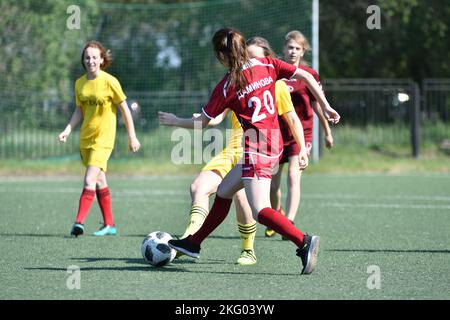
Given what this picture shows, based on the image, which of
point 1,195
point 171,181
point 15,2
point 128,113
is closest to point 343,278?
point 128,113

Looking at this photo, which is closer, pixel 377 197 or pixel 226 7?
pixel 377 197

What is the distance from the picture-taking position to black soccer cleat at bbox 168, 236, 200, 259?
6680mm

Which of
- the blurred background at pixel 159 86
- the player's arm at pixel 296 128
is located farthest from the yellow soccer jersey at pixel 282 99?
the blurred background at pixel 159 86

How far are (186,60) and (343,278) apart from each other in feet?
82.2

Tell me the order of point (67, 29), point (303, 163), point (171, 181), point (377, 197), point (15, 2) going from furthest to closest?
1. point (67, 29)
2. point (15, 2)
3. point (171, 181)
4. point (377, 197)
5. point (303, 163)

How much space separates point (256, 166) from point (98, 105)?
11.0 ft

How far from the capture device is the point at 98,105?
9180 mm

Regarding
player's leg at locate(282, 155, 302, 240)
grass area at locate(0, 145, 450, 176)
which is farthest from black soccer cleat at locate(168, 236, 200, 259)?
grass area at locate(0, 145, 450, 176)

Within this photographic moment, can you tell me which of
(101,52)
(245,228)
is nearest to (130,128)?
(101,52)

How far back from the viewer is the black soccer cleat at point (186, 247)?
6.68m

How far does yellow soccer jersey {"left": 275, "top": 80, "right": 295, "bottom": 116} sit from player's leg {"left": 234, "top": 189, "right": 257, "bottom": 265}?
3.04 feet

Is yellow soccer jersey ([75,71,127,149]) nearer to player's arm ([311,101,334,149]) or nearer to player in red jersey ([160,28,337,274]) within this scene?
player's arm ([311,101,334,149])

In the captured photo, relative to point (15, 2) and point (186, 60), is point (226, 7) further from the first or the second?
point (15, 2)

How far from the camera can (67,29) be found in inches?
982
